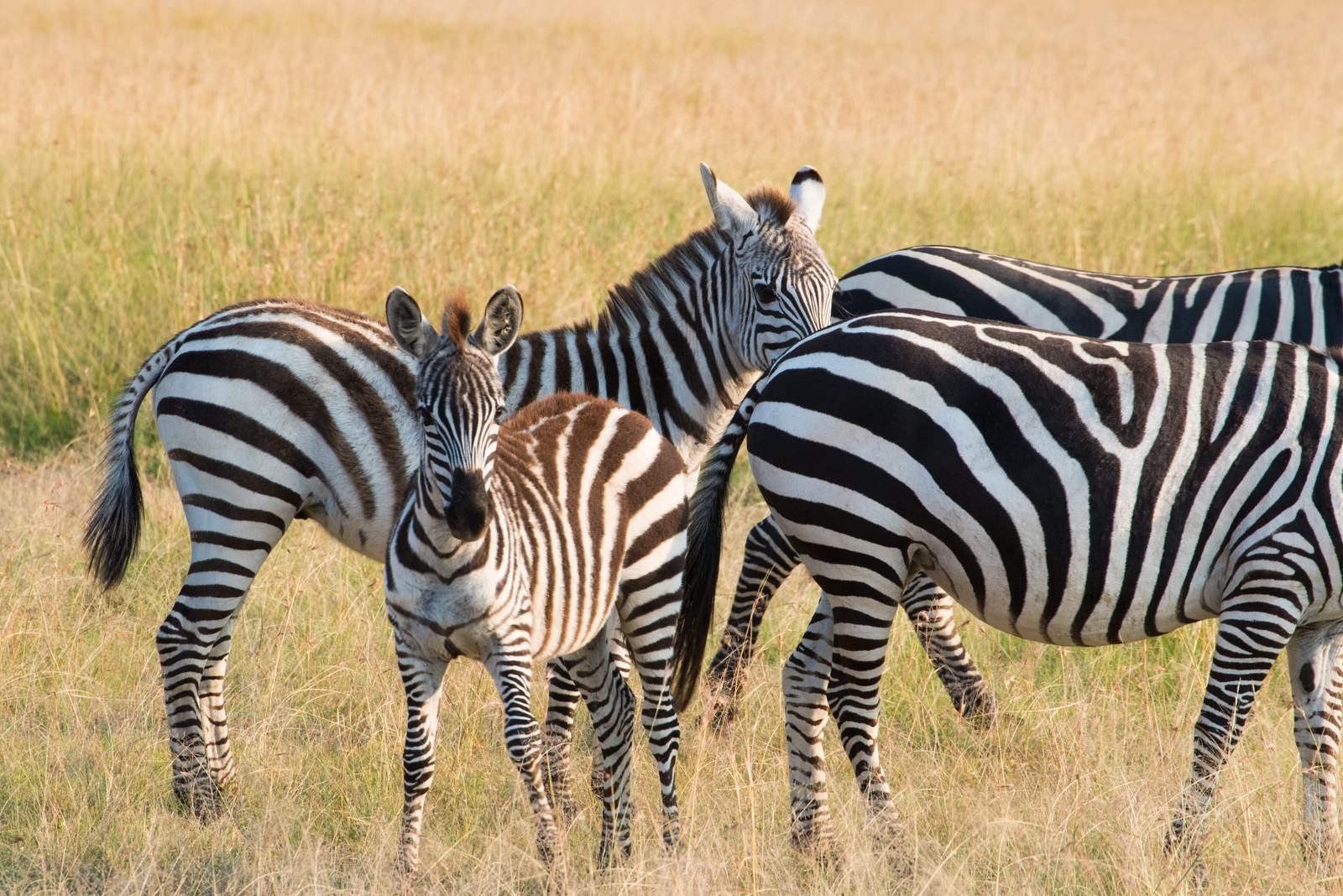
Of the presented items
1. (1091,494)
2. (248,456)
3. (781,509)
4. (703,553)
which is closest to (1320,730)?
(1091,494)

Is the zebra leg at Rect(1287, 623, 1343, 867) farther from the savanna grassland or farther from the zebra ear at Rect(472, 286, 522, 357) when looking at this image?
the zebra ear at Rect(472, 286, 522, 357)

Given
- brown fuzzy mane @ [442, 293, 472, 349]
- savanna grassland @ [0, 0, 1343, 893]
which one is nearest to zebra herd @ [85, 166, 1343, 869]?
brown fuzzy mane @ [442, 293, 472, 349]

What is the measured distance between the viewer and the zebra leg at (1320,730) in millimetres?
4211

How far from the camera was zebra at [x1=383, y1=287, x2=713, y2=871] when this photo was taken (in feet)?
12.6

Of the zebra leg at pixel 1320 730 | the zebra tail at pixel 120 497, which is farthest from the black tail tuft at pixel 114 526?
the zebra leg at pixel 1320 730

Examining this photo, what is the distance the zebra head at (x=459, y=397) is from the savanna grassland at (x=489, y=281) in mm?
699

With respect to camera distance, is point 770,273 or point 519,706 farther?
point 770,273

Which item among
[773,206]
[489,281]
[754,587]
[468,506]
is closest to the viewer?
[468,506]

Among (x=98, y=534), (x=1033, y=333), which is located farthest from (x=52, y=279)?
(x=1033, y=333)

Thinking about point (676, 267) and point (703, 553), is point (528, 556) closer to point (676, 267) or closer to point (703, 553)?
point (703, 553)

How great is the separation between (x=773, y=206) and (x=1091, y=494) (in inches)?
84.4

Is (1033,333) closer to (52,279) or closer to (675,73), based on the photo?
(52,279)

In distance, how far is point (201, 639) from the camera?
4805mm

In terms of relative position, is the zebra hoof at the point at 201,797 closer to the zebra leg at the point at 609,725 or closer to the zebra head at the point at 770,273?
the zebra leg at the point at 609,725
